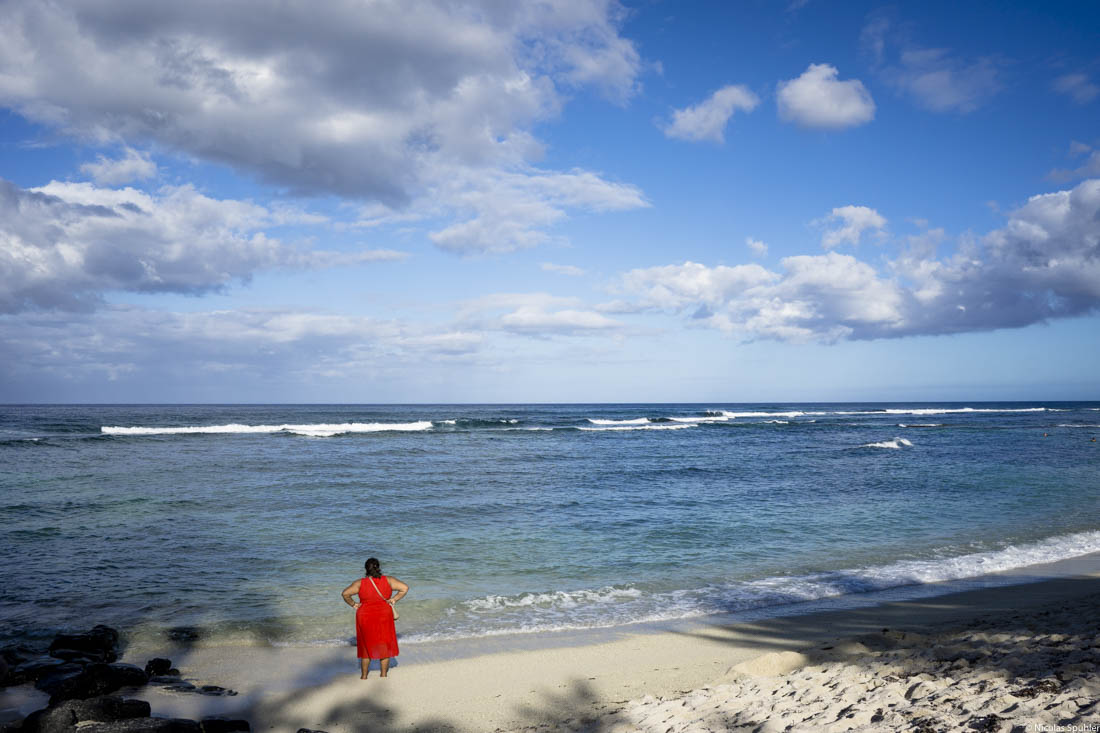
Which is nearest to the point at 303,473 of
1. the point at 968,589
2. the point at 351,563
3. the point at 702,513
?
the point at 351,563

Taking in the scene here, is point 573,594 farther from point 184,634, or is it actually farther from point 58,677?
point 58,677

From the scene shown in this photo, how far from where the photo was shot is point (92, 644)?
782 centimetres

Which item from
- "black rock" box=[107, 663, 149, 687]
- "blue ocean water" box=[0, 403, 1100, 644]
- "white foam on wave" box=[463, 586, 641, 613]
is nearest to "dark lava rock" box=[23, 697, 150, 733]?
"black rock" box=[107, 663, 149, 687]

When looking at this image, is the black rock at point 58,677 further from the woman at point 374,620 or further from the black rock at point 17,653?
the woman at point 374,620

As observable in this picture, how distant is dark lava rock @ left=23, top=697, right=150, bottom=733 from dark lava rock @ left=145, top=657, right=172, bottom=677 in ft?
4.86

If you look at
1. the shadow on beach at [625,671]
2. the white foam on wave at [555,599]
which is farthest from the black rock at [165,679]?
the white foam on wave at [555,599]

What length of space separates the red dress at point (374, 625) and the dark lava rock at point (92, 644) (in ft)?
10.8

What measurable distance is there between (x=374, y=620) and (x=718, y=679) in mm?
3889

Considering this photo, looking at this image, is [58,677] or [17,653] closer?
[58,677]

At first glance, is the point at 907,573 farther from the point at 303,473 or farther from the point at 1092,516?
the point at 303,473

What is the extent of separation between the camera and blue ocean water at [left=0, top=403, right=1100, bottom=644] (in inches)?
388

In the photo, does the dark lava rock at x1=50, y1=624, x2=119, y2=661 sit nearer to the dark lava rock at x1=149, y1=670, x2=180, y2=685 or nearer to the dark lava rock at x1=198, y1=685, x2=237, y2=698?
the dark lava rock at x1=149, y1=670, x2=180, y2=685

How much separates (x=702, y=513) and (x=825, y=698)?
1179 cm

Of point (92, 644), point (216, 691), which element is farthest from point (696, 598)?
point (92, 644)
